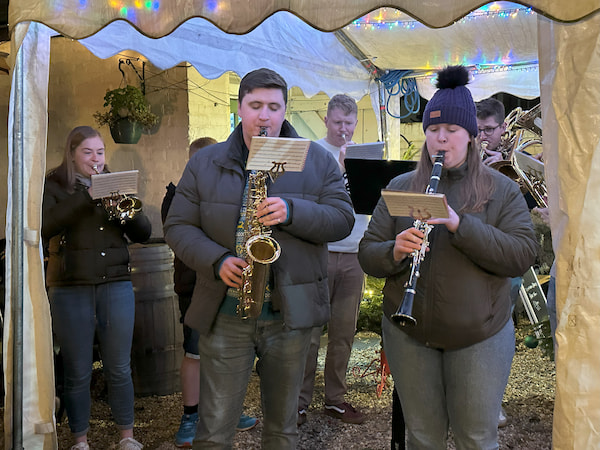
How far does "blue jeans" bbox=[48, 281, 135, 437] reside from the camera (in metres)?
3.08

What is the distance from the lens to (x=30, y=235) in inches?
97.5

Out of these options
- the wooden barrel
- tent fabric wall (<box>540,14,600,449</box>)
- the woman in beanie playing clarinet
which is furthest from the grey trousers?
tent fabric wall (<box>540,14,600,449</box>)

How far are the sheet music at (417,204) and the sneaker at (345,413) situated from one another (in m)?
2.19

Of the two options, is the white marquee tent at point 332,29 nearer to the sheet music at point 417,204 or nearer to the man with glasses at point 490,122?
the sheet music at point 417,204

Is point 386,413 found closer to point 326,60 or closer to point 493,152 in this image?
point 493,152

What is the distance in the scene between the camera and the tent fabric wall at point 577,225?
1.92m

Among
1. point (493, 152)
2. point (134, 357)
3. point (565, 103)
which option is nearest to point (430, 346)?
point (565, 103)

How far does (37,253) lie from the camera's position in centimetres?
250

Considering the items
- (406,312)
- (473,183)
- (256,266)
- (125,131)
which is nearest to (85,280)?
(256,266)

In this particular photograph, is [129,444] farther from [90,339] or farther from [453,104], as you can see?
[453,104]

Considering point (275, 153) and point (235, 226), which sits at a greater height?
point (275, 153)

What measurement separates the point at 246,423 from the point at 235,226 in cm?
185

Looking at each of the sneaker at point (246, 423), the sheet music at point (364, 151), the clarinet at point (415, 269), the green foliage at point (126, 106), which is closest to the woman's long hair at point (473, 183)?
the clarinet at point (415, 269)

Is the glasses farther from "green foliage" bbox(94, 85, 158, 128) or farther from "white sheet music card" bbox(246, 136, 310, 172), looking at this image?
"green foliage" bbox(94, 85, 158, 128)
